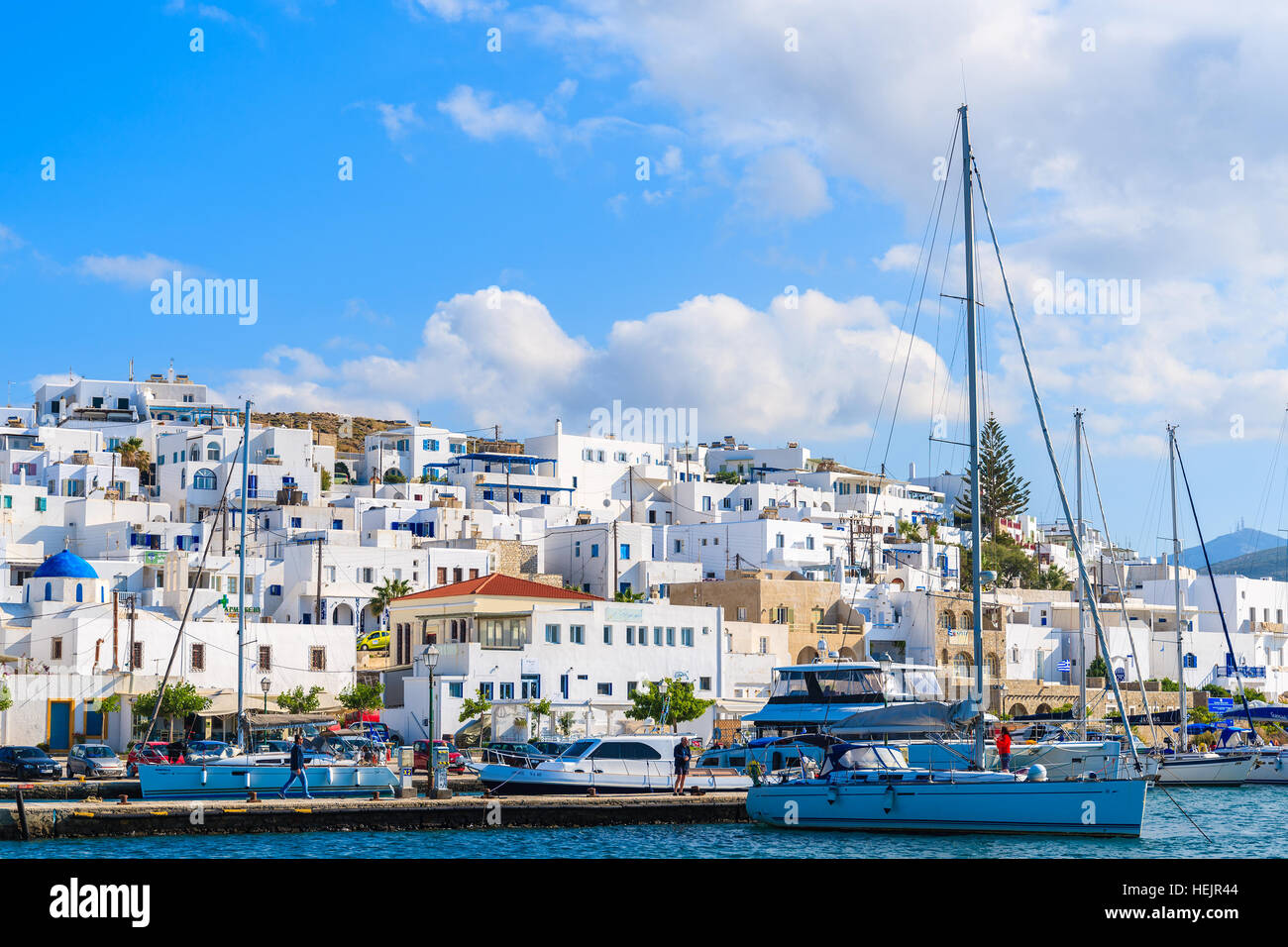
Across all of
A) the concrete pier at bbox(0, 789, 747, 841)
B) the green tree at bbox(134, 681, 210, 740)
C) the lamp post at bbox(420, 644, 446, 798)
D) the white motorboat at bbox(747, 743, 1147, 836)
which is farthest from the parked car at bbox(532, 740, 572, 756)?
the green tree at bbox(134, 681, 210, 740)

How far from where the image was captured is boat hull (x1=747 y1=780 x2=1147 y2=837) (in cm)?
3353

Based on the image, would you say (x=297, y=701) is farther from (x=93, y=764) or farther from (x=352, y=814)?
(x=352, y=814)

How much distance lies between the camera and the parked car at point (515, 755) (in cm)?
4200

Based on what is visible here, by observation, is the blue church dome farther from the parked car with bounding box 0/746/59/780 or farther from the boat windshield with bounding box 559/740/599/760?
the boat windshield with bounding box 559/740/599/760

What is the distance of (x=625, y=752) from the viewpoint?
42250 millimetres

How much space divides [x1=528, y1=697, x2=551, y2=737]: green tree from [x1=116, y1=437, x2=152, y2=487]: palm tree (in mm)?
55080

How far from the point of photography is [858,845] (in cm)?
3381

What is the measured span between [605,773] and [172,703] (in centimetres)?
2096

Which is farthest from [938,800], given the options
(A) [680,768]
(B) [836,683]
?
(B) [836,683]

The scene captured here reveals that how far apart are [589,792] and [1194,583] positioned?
7758 cm

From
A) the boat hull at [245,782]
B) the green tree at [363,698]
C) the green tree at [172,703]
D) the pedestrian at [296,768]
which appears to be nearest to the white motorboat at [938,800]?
the boat hull at [245,782]

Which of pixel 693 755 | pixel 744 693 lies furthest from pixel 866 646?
pixel 693 755
